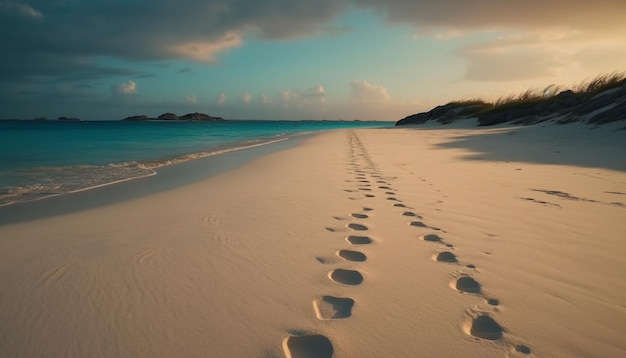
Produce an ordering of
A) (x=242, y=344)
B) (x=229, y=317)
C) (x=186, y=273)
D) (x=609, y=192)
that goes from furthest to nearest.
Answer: (x=609, y=192) → (x=186, y=273) → (x=229, y=317) → (x=242, y=344)

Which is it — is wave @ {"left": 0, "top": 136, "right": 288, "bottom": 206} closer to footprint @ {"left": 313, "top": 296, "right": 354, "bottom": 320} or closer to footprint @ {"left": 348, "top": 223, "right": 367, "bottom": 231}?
footprint @ {"left": 348, "top": 223, "right": 367, "bottom": 231}

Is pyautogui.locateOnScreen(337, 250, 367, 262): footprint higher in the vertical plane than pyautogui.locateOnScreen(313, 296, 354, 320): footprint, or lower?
lower

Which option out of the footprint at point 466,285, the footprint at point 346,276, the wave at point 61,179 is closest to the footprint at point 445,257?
the footprint at point 466,285

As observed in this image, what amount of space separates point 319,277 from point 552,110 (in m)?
22.8

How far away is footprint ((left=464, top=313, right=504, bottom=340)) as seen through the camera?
57.6 inches

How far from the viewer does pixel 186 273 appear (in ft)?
6.89

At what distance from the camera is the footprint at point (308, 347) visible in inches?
53.7

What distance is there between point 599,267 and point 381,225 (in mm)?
1545

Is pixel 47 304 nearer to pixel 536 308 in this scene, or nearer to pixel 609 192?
pixel 536 308

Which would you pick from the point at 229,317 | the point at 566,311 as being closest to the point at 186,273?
the point at 229,317

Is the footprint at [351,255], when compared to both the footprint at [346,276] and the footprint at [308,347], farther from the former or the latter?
the footprint at [308,347]

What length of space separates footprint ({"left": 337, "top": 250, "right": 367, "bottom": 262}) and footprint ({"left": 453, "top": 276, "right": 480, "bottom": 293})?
0.63 meters

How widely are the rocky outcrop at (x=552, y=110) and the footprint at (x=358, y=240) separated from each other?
11.9m

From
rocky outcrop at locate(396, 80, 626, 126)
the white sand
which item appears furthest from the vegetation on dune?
the white sand
